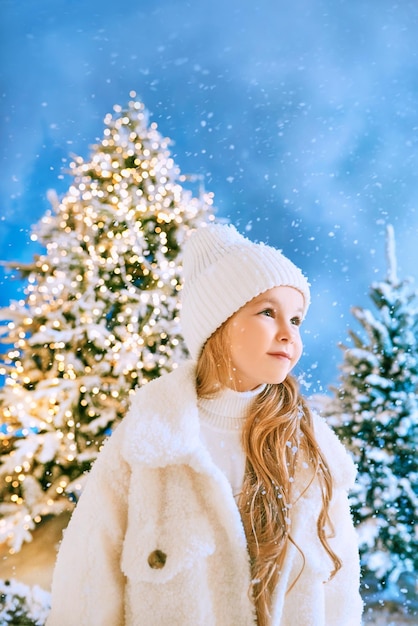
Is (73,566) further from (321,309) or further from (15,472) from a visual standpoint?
(321,309)

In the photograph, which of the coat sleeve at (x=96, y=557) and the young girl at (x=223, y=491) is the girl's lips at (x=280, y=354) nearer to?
the young girl at (x=223, y=491)

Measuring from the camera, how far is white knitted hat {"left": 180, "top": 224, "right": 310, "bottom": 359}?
76 cm

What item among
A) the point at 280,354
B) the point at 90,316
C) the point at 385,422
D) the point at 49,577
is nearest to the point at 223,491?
the point at 280,354

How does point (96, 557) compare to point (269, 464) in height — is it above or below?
below

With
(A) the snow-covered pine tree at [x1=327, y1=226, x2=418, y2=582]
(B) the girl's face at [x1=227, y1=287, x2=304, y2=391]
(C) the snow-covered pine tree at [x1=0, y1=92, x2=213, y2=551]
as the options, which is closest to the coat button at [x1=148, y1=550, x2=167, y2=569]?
(B) the girl's face at [x1=227, y1=287, x2=304, y2=391]

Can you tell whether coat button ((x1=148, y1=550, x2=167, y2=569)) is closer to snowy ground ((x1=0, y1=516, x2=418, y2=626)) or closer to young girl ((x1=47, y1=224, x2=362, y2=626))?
young girl ((x1=47, y1=224, x2=362, y2=626))

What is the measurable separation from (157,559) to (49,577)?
121 cm

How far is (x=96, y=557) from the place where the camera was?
0.70m

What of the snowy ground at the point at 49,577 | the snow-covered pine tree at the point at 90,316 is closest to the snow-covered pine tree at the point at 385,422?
the snowy ground at the point at 49,577

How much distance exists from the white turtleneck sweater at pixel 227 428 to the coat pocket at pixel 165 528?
59mm

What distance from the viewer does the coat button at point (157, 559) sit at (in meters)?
0.69

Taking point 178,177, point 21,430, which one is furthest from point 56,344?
point 178,177

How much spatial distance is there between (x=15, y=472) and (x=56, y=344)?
0.40 m

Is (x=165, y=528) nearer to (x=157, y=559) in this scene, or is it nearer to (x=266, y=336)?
(x=157, y=559)
